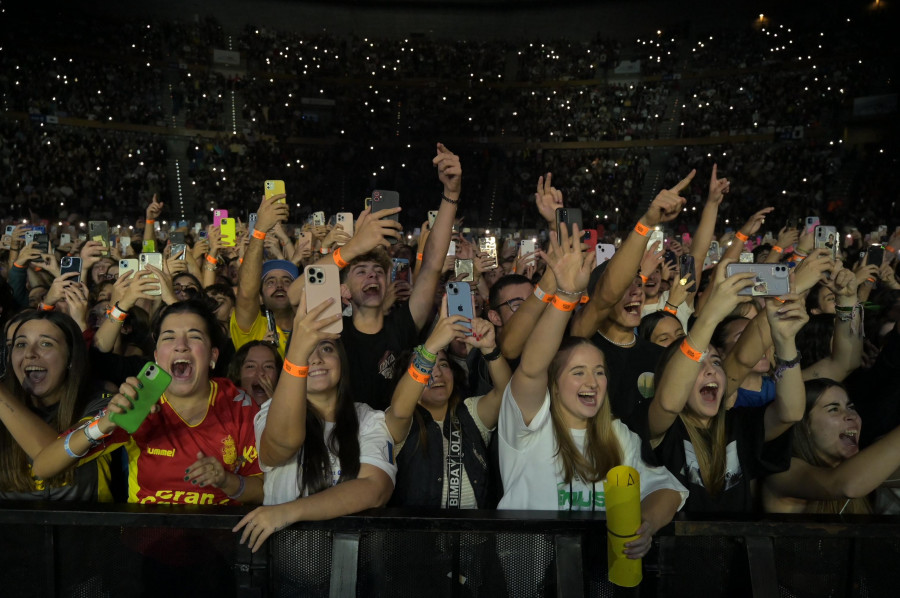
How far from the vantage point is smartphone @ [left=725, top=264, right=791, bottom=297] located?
2789mm

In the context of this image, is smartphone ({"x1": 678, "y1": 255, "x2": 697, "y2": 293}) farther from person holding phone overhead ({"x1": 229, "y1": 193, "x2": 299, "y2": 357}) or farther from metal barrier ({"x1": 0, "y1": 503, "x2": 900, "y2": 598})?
metal barrier ({"x1": 0, "y1": 503, "x2": 900, "y2": 598})

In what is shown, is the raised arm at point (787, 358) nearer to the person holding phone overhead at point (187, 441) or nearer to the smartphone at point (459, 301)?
the smartphone at point (459, 301)

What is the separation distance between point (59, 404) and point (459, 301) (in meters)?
1.70

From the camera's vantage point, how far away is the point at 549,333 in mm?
2625

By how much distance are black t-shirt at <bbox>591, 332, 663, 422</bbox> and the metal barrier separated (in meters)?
1.21

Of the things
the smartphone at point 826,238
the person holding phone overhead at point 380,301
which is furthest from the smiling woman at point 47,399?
the smartphone at point 826,238

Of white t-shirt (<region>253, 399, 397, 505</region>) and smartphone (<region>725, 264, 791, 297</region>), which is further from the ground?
smartphone (<region>725, 264, 791, 297</region>)

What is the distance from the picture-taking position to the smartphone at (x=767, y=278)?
2.79 metres

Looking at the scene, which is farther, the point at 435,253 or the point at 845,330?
the point at 435,253

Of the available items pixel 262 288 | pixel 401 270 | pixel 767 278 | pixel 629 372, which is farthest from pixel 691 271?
pixel 262 288

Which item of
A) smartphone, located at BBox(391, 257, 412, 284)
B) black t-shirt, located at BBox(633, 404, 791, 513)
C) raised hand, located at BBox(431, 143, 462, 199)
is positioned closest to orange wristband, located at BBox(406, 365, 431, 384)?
black t-shirt, located at BBox(633, 404, 791, 513)

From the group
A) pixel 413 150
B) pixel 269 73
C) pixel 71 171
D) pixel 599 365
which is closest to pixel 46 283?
pixel 599 365

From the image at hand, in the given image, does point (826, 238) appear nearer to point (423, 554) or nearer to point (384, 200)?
point (384, 200)

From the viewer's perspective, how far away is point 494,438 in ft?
9.87
